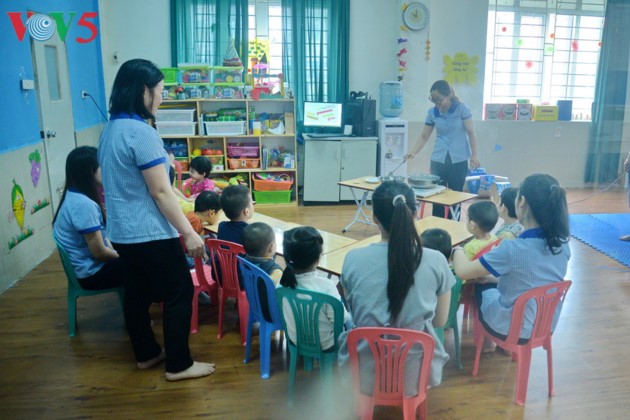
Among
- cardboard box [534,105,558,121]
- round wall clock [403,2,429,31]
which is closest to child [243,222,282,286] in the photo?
round wall clock [403,2,429,31]

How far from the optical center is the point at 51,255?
177 inches

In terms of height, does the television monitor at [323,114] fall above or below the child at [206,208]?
above

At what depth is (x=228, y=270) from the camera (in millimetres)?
2791

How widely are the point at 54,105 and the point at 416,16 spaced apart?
436 cm

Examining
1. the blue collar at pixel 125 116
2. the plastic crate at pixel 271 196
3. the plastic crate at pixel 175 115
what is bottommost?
the plastic crate at pixel 271 196

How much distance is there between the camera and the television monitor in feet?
20.8

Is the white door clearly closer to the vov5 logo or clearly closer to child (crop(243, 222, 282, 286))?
the vov5 logo

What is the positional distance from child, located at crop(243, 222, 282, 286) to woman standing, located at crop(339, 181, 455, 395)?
2.24 ft

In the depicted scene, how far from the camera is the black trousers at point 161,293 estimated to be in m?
2.25

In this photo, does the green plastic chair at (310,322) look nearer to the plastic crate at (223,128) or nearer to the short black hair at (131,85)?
the short black hair at (131,85)

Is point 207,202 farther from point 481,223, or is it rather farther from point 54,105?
point 54,105

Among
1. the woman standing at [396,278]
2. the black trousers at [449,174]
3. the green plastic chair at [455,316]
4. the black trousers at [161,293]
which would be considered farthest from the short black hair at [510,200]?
the black trousers at [161,293]

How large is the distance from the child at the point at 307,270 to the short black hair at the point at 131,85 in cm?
86

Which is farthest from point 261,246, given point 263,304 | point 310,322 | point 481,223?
point 481,223
